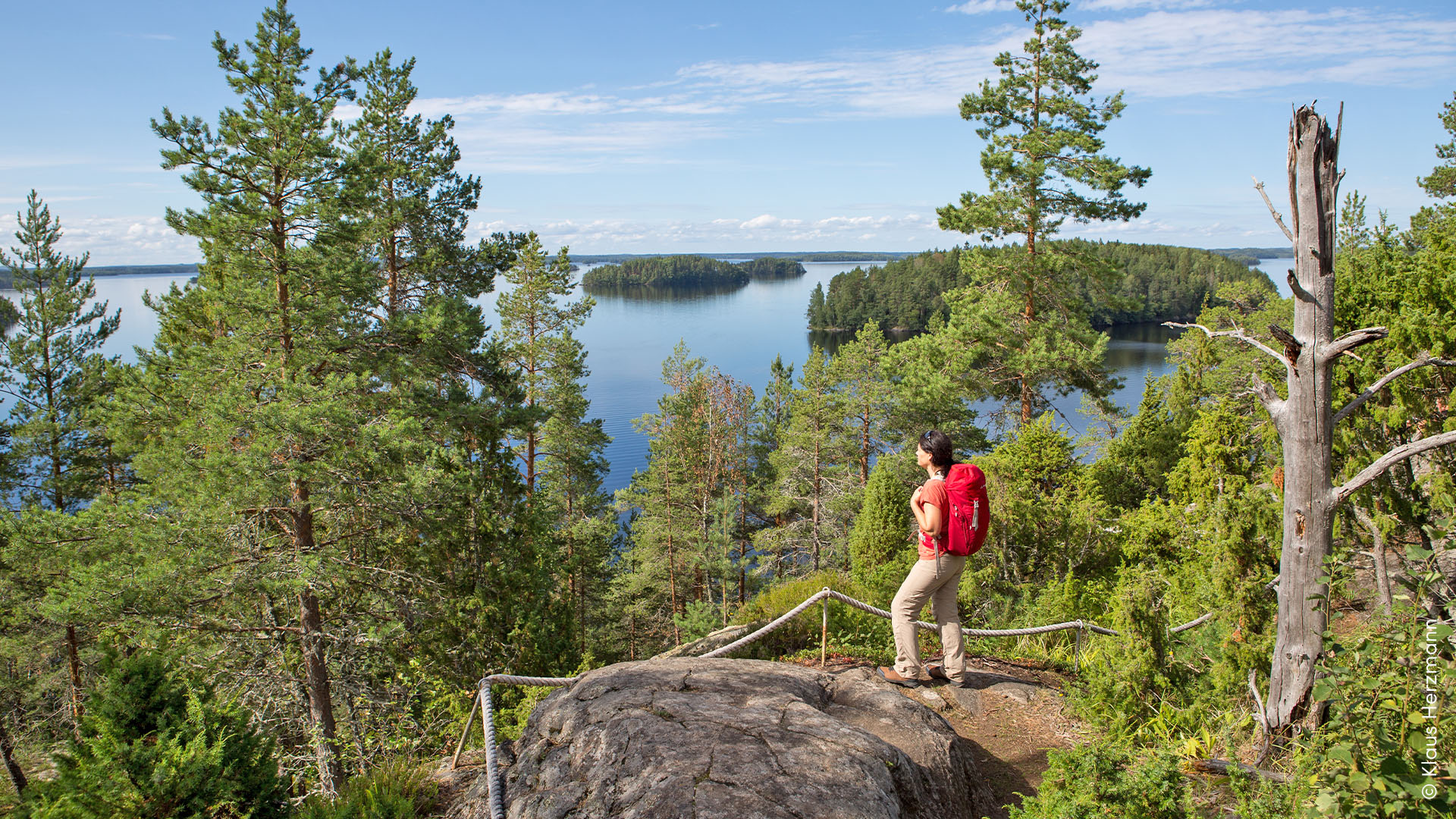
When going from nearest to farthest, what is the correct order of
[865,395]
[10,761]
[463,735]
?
[463,735] < [10,761] < [865,395]

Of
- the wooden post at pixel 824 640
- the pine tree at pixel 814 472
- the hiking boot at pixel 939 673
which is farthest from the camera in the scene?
the pine tree at pixel 814 472

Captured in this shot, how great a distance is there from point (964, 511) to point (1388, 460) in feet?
7.29

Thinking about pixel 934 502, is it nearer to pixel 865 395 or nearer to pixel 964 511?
pixel 964 511

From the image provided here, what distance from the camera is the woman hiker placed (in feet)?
15.6


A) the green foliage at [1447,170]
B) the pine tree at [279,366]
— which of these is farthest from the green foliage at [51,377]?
the green foliage at [1447,170]

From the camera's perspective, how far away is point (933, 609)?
5.16 meters

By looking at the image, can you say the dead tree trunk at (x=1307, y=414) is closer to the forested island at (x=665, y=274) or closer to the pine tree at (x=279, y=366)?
the pine tree at (x=279, y=366)

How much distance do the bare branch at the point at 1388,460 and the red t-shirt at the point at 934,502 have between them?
6.81 ft

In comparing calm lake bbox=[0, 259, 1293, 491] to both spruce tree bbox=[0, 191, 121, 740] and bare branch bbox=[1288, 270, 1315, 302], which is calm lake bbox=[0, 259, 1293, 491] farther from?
bare branch bbox=[1288, 270, 1315, 302]

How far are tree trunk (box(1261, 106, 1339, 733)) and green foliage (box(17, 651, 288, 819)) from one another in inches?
216

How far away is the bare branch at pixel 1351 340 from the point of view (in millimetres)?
3906

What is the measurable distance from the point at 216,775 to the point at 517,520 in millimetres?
7512

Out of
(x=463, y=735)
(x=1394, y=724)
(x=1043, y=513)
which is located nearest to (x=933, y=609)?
(x=1394, y=724)

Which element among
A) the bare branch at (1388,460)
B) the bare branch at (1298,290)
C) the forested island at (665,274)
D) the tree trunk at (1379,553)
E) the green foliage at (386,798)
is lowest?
the green foliage at (386,798)
